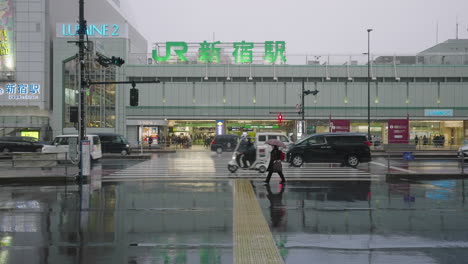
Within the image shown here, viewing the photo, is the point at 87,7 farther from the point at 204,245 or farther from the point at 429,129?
the point at 204,245

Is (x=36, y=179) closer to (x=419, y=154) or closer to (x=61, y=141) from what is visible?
(x=61, y=141)

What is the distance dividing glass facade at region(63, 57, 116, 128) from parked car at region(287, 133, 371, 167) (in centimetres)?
3658

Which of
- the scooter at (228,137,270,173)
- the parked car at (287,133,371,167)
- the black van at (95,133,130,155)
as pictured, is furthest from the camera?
the black van at (95,133,130,155)

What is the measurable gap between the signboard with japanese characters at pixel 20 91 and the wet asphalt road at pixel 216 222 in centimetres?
4248

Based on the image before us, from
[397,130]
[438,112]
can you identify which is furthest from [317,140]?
[438,112]

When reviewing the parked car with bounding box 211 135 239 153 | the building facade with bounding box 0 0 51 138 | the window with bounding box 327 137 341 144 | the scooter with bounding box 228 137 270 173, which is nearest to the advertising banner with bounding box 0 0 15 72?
the building facade with bounding box 0 0 51 138

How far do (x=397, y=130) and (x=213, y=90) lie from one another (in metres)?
26.0

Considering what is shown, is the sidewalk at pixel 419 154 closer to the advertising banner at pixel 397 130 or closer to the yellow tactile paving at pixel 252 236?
the advertising banner at pixel 397 130

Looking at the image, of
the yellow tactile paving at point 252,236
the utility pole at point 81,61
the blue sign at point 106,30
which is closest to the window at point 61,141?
the utility pole at point 81,61

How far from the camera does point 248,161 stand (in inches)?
773

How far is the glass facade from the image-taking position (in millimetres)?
51906

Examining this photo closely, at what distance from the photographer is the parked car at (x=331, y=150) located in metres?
22.7

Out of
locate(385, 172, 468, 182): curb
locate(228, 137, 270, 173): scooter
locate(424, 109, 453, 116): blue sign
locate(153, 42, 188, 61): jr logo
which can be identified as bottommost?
locate(385, 172, 468, 182): curb

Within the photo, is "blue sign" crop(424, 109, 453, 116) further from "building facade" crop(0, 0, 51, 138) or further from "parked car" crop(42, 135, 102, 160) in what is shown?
"building facade" crop(0, 0, 51, 138)
